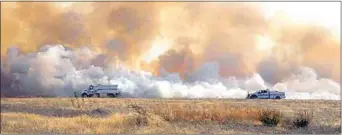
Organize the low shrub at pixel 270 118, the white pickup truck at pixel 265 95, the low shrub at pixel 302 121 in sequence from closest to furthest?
1. the low shrub at pixel 302 121
2. the low shrub at pixel 270 118
3. the white pickup truck at pixel 265 95

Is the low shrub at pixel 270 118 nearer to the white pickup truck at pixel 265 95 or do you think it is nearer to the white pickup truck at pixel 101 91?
the white pickup truck at pixel 265 95

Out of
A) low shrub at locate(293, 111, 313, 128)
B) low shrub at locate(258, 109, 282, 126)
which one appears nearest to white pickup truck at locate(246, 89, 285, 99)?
low shrub at locate(258, 109, 282, 126)

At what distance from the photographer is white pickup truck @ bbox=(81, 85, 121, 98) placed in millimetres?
72869

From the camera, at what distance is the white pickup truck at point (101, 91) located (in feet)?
239

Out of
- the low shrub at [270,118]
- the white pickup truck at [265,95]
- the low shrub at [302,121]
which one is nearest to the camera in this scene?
the low shrub at [302,121]

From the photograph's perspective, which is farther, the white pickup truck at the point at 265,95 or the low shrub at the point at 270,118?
the white pickup truck at the point at 265,95

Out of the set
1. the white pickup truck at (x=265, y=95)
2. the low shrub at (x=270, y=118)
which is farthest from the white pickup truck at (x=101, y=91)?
the low shrub at (x=270, y=118)

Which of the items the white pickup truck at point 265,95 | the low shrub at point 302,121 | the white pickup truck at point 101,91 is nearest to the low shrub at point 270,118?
the low shrub at point 302,121

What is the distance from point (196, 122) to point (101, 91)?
42319mm

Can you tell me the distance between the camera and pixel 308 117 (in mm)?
32875

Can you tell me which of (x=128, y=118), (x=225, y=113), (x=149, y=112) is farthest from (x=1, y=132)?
(x=225, y=113)

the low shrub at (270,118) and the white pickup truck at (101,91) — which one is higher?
the white pickup truck at (101,91)

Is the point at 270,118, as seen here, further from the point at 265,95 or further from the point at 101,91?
the point at 101,91

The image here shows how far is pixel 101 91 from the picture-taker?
73312 millimetres
